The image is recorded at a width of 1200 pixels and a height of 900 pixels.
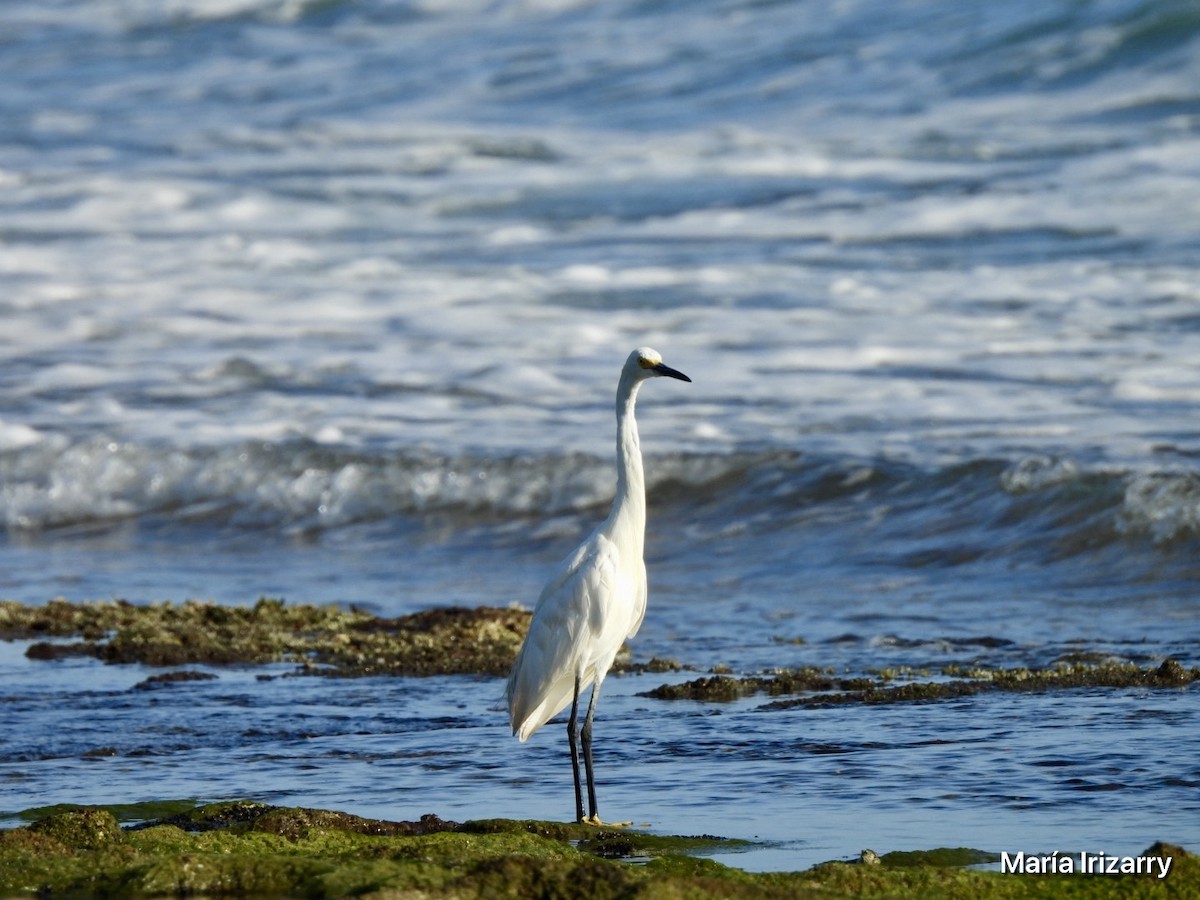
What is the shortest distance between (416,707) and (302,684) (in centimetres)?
62

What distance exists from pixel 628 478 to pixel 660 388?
24.9 ft

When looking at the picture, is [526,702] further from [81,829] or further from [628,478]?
[81,829]

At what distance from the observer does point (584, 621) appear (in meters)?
5.42

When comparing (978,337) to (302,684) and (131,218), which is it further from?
(131,218)

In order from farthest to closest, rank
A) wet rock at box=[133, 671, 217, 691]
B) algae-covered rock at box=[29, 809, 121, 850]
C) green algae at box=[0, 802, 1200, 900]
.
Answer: wet rock at box=[133, 671, 217, 691] < algae-covered rock at box=[29, 809, 121, 850] < green algae at box=[0, 802, 1200, 900]

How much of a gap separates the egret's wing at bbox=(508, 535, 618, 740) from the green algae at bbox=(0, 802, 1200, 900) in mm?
845

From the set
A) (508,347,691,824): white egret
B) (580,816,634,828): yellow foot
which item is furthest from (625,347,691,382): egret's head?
(580,816,634,828): yellow foot

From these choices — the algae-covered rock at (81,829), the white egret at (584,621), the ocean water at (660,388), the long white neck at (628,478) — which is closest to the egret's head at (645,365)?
the long white neck at (628,478)

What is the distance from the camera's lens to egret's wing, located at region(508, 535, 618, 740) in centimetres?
542

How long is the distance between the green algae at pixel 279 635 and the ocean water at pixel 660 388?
255mm

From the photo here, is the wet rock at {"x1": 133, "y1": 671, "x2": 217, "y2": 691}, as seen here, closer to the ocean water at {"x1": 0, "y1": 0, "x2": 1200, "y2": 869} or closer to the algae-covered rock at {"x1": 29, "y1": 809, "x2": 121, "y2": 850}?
the ocean water at {"x1": 0, "y1": 0, "x2": 1200, "y2": 869}

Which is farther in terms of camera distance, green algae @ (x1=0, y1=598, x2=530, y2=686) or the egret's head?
green algae @ (x1=0, y1=598, x2=530, y2=686)

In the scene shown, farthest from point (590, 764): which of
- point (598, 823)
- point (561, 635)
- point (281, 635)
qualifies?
Answer: point (281, 635)

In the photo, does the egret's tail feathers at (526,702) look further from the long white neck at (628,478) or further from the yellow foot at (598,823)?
the yellow foot at (598,823)
